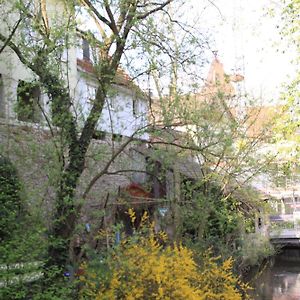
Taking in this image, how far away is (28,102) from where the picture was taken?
861cm

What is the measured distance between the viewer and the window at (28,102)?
831cm

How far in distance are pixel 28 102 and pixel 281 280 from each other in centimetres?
1773

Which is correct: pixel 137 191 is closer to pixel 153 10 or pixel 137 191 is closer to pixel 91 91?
pixel 91 91

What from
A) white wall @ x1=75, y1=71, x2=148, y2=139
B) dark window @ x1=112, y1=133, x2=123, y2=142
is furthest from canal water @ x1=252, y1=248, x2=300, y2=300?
dark window @ x1=112, y1=133, x2=123, y2=142

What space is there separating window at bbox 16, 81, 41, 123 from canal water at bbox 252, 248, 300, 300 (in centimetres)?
958

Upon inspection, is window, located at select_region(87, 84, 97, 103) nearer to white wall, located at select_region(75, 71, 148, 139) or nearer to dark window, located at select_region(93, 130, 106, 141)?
white wall, located at select_region(75, 71, 148, 139)

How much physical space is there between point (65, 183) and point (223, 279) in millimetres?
3168

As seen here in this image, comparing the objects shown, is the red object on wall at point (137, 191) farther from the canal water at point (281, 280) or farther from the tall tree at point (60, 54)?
the tall tree at point (60, 54)

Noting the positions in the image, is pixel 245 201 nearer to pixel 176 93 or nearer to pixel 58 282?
pixel 176 93

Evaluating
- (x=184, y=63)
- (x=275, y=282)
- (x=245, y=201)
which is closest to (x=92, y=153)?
(x=184, y=63)

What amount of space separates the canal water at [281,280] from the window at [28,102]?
9584 mm

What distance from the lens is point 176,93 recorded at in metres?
9.31

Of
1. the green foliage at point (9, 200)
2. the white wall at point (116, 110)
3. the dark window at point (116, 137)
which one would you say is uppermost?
the white wall at point (116, 110)

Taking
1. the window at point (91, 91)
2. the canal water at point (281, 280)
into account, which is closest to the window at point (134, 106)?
the window at point (91, 91)
